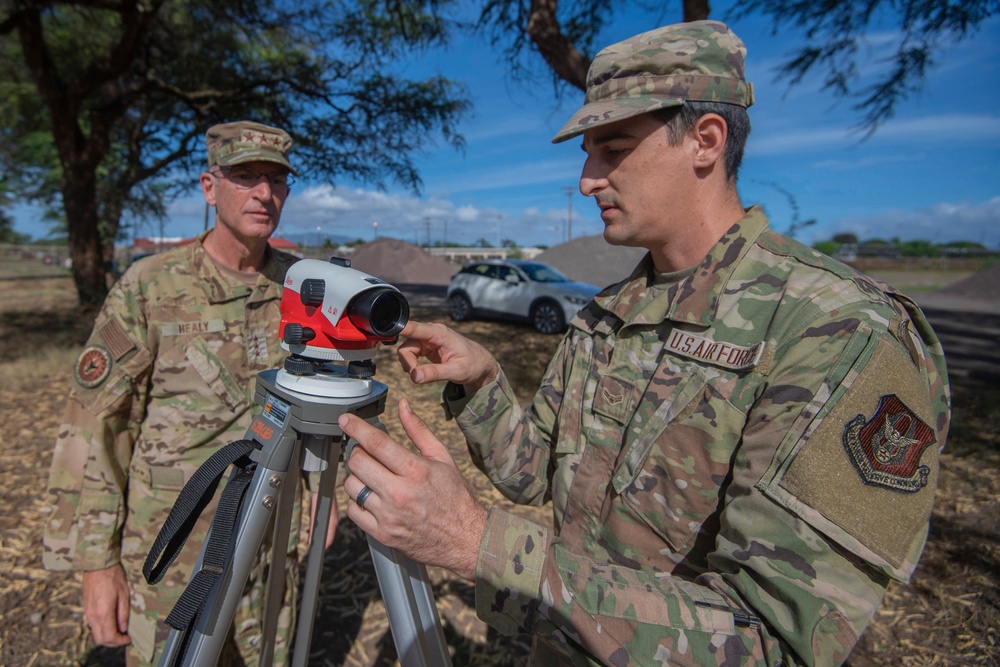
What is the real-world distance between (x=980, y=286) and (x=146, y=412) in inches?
1130

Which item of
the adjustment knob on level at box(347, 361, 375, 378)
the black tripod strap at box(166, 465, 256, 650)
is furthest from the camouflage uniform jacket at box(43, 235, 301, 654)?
the adjustment knob on level at box(347, 361, 375, 378)

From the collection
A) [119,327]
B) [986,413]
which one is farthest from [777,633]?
[986,413]

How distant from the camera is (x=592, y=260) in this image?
2061cm

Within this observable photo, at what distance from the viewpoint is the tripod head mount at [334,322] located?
1.22m

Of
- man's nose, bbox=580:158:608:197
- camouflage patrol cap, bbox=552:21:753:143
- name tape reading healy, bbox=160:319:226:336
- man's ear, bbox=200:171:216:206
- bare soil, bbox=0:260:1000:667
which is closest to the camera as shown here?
camouflage patrol cap, bbox=552:21:753:143

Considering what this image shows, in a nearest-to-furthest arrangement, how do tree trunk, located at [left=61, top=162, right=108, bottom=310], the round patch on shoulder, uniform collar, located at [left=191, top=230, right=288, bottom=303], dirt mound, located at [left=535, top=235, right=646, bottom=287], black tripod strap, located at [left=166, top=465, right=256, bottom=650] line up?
1. black tripod strap, located at [left=166, top=465, right=256, bottom=650]
2. the round patch on shoulder
3. uniform collar, located at [left=191, top=230, right=288, bottom=303]
4. tree trunk, located at [left=61, top=162, right=108, bottom=310]
5. dirt mound, located at [left=535, top=235, right=646, bottom=287]

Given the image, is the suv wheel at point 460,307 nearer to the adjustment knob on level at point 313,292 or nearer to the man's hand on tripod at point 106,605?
the man's hand on tripod at point 106,605

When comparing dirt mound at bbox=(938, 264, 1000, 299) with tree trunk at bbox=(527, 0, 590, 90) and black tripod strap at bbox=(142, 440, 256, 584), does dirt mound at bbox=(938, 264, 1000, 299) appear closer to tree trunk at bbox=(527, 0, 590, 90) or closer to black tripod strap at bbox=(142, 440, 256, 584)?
tree trunk at bbox=(527, 0, 590, 90)

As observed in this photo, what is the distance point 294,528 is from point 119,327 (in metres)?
1.09

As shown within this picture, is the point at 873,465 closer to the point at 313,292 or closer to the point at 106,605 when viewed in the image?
the point at 313,292

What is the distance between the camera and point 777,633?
3.11 feet

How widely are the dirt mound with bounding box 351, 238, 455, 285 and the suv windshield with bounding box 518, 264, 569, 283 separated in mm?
12930

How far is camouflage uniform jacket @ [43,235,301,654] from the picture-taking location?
2.07 meters

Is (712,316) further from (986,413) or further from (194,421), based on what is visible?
(986,413)
